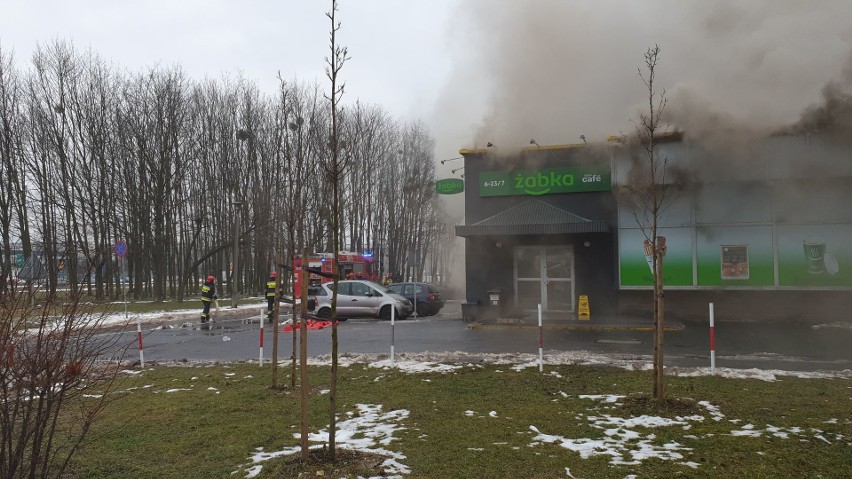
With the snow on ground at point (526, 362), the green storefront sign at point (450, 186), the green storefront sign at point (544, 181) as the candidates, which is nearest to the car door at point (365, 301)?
the green storefront sign at point (450, 186)

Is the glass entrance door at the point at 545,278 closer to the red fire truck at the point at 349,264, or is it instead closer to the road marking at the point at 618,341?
the road marking at the point at 618,341

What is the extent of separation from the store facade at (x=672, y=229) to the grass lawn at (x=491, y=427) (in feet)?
23.9

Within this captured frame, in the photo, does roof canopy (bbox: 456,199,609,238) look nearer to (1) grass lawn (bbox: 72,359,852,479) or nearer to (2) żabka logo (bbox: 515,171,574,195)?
(2) żabka logo (bbox: 515,171,574,195)

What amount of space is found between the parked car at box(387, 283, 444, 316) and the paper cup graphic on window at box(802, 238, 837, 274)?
10820mm

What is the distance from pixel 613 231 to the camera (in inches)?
672

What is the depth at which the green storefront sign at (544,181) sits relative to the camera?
1730 cm

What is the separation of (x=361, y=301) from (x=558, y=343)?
26.1 feet

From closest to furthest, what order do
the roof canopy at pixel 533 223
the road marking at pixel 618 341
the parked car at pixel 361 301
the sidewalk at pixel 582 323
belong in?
the road marking at pixel 618 341, the sidewalk at pixel 582 323, the roof canopy at pixel 533 223, the parked car at pixel 361 301

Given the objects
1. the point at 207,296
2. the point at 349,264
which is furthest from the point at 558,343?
the point at 349,264

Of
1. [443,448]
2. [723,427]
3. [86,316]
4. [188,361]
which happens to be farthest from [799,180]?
[86,316]

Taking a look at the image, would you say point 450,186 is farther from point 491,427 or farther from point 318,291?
point 491,427

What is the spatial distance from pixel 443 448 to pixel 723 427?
8.46 feet

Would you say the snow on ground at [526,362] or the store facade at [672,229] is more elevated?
the store facade at [672,229]

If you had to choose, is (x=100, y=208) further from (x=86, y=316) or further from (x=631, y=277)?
(x=86, y=316)
